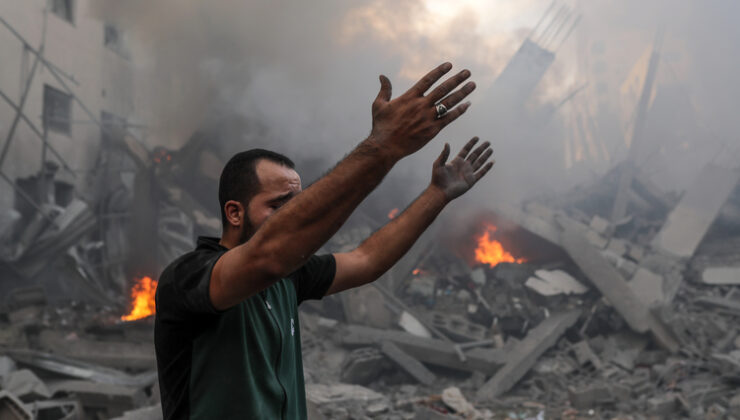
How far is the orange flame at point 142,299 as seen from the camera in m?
9.63

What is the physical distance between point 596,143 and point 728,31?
24.0ft

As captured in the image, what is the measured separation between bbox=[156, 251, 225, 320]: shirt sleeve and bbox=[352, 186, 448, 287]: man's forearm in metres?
0.71

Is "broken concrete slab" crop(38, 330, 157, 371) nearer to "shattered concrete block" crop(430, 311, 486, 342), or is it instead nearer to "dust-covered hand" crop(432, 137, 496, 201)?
"shattered concrete block" crop(430, 311, 486, 342)

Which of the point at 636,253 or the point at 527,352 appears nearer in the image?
the point at 527,352

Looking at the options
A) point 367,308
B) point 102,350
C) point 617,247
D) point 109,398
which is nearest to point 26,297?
point 102,350

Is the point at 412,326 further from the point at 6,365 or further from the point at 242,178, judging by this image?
the point at 242,178

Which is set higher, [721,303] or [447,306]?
[447,306]

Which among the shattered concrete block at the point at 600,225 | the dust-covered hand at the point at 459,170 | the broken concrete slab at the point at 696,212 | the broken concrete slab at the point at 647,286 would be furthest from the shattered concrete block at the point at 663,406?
the dust-covered hand at the point at 459,170

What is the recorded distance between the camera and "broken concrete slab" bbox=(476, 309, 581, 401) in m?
7.14

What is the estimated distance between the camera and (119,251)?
11.7m

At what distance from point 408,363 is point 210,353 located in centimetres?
A: 684

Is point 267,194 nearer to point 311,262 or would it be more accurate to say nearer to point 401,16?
point 311,262

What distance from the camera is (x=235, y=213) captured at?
4.62 ft

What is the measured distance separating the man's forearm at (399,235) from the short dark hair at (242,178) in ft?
1.78
